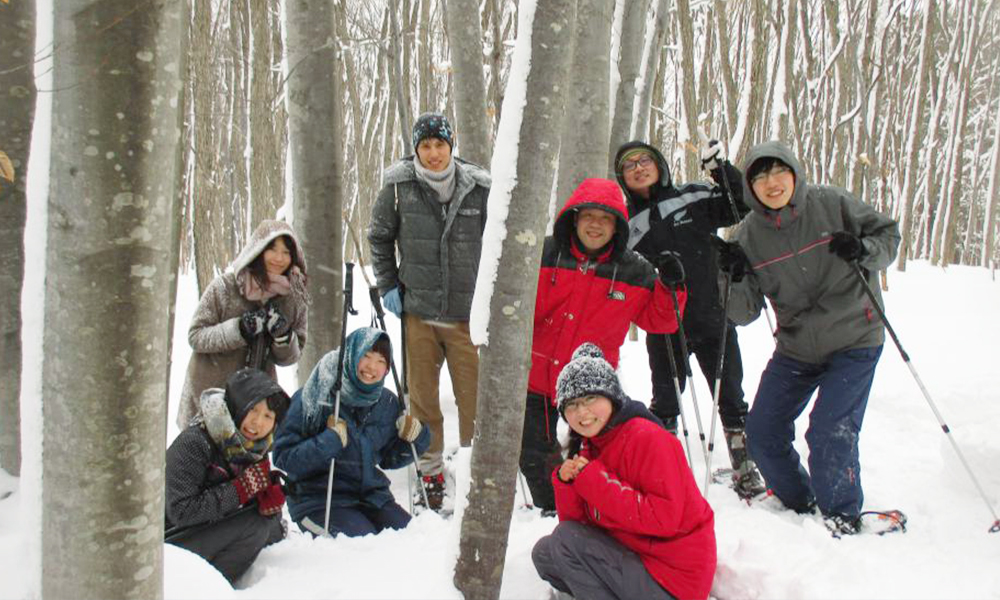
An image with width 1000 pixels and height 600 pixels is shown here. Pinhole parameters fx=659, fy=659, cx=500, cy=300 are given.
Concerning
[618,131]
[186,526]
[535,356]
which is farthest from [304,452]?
[618,131]

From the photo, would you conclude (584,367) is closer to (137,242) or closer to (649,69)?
(137,242)

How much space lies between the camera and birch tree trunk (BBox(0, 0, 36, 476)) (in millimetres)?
3232

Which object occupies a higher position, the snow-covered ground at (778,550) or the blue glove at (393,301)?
the blue glove at (393,301)

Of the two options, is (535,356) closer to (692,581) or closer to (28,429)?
(692,581)

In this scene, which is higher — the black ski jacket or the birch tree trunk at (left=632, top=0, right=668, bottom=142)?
the birch tree trunk at (left=632, top=0, right=668, bottom=142)

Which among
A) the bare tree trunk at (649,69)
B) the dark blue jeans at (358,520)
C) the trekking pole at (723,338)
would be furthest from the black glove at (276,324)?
the bare tree trunk at (649,69)

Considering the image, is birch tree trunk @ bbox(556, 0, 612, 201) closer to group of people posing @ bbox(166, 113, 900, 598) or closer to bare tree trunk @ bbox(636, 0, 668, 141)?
group of people posing @ bbox(166, 113, 900, 598)

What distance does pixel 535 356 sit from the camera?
11.0 ft

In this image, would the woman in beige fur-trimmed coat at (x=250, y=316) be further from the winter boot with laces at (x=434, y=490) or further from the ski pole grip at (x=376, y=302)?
the winter boot with laces at (x=434, y=490)

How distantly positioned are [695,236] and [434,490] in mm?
2129

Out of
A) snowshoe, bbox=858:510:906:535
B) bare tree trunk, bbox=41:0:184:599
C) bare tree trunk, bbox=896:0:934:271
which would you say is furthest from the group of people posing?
bare tree trunk, bbox=896:0:934:271

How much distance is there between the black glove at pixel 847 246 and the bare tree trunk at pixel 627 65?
95.2 inches

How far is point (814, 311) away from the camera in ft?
10.8

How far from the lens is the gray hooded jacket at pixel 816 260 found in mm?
3189
